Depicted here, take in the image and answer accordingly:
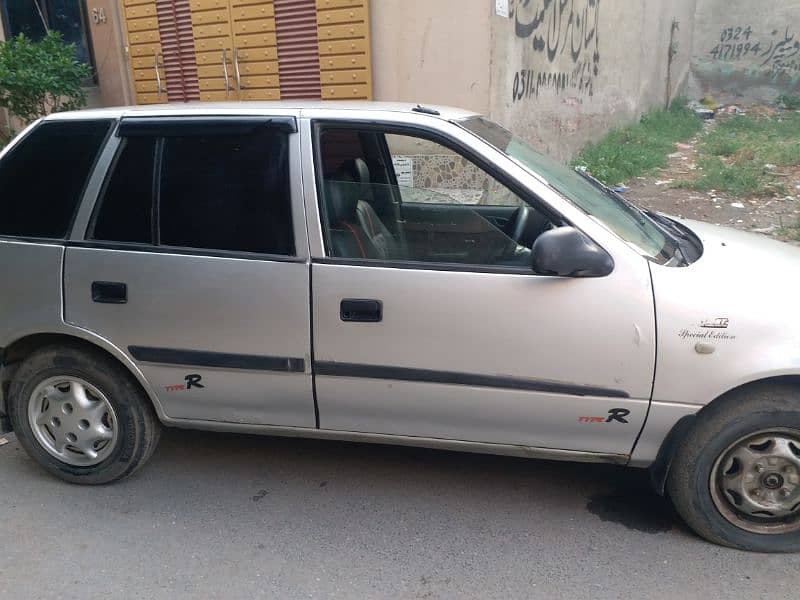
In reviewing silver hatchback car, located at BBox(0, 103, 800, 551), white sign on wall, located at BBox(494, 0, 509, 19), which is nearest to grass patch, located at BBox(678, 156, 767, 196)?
white sign on wall, located at BBox(494, 0, 509, 19)

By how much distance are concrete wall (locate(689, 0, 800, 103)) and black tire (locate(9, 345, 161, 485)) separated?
16.7 m

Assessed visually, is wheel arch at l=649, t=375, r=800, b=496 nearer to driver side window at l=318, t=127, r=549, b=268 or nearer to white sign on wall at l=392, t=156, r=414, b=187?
driver side window at l=318, t=127, r=549, b=268

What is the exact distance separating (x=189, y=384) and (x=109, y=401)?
1.41 ft

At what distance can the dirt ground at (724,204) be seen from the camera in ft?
23.7

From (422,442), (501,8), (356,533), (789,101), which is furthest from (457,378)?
(789,101)

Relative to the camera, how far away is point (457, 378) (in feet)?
9.23

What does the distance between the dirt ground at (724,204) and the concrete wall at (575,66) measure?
46.3 inches

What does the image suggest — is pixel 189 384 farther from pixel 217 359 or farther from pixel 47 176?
pixel 47 176

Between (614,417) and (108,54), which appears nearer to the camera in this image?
(614,417)

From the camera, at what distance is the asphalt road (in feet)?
8.73

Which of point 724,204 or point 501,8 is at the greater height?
point 501,8

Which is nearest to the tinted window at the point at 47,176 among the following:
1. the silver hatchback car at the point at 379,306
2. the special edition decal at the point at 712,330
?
the silver hatchback car at the point at 379,306

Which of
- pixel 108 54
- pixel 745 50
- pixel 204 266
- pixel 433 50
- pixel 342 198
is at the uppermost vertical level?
pixel 433 50

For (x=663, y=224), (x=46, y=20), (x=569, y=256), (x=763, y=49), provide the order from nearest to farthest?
(x=569, y=256)
(x=663, y=224)
(x=46, y=20)
(x=763, y=49)
